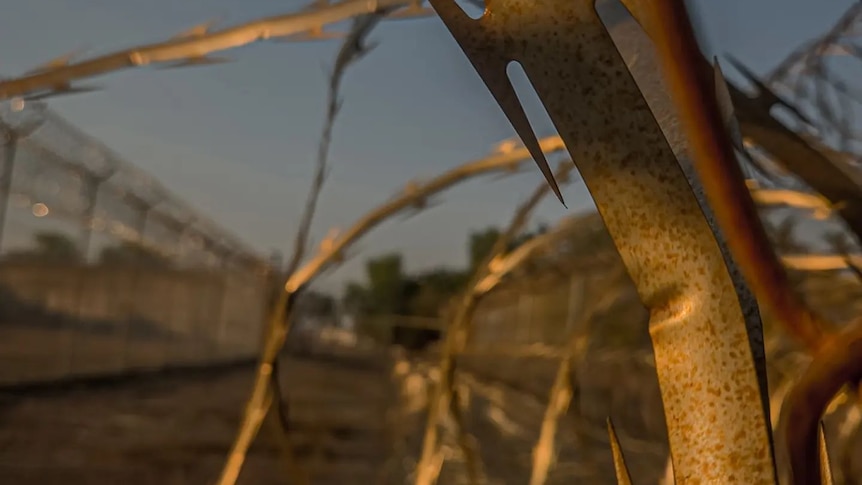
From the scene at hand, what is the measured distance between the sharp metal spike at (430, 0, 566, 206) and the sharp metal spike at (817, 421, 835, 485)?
0.22ft

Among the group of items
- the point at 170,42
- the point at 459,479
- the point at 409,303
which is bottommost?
the point at 459,479

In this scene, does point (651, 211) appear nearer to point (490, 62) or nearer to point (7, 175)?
point (490, 62)

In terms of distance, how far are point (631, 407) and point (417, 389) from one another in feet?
2.63

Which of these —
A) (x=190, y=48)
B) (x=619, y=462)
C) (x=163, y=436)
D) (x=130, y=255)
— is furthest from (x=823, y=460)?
(x=130, y=255)

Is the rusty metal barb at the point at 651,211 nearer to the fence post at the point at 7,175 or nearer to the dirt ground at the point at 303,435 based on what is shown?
the dirt ground at the point at 303,435

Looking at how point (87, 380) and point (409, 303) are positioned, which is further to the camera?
point (87, 380)

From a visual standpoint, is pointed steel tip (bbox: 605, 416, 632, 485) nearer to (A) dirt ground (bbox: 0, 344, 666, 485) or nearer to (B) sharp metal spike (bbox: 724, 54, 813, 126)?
(B) sharp metal spike (bbox: 724, 54, 813, 126)

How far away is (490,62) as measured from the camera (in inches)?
6.4

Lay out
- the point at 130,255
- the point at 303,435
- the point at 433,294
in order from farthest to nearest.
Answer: the point at 130,255 → the point at 303,435 → the point at 433,294

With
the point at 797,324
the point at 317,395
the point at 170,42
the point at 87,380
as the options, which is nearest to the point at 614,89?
the point at 797,324

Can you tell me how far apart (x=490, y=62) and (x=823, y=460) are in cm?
9

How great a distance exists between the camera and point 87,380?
4.12 meters

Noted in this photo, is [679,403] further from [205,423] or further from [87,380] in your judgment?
[87,380]

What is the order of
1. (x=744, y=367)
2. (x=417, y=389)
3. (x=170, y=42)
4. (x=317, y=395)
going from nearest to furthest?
(x=744, y=367) → (x=170, y=42) → (x=417, y=389) → (x=317, y=395)
